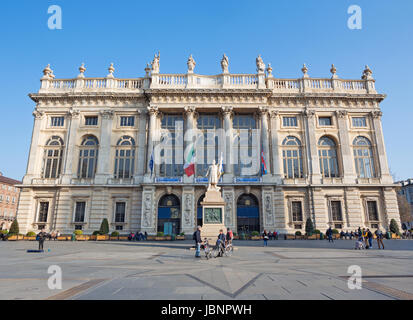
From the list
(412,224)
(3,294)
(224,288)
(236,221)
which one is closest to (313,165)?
(236,221)

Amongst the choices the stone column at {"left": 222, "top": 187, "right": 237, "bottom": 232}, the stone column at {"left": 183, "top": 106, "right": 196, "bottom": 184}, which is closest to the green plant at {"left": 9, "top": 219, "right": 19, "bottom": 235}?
the stone column at {"left": 183, "top": 106, "right": 196, "bottom": 184}

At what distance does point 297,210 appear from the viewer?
32.9 meters

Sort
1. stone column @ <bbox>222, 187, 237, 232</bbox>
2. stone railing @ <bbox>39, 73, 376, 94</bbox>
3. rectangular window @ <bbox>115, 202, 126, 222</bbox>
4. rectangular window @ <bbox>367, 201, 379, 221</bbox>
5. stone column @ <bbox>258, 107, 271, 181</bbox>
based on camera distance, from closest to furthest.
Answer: stone column @ <bbox>222, 187, 237, 232</bbox> → rectangular window @ <bbox>115, 202, 126, 222</bbox> → rectangular window @ <bbox>367, 201, 379, 221</bbox> → stone column @ <bbox>258, 107, 271, 181</bbox> → stone railing @ <bbox>39, 73, 376, 94</bbox>

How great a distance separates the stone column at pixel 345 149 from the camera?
33.3 meters

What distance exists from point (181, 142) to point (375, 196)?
25.6 meters

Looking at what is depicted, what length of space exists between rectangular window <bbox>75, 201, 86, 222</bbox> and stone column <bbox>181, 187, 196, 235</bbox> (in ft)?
41.6

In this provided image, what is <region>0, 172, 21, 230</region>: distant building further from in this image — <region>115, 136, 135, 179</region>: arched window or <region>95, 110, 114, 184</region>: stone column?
<region>115, 136, 135, 179</region>: arched window

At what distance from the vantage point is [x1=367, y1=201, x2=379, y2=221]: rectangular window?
32.8m

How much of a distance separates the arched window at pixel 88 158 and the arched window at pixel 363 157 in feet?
113

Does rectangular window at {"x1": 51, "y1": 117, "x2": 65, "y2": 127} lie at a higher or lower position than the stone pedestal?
higher

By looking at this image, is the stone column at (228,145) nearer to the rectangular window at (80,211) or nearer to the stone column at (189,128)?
the stone column at (189,128)

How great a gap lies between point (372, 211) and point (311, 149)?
1071cm

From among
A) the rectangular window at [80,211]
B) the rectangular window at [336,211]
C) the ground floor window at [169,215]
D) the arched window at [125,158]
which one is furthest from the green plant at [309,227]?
the rectangular window at [80,211]
